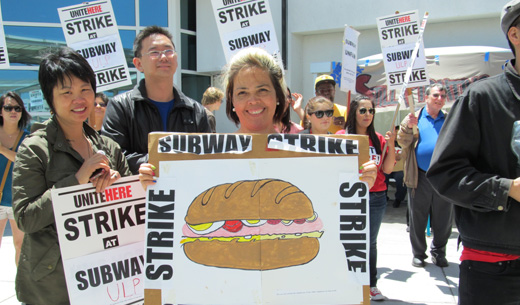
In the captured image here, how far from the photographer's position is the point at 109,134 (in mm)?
2574

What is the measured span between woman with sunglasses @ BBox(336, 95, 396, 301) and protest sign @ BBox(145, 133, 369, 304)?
2376mm

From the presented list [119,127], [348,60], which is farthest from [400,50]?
[119,127]

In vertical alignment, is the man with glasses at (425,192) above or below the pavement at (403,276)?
above

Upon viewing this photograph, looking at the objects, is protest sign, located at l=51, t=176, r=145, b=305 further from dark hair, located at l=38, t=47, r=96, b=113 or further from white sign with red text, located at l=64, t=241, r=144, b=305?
dark hair, located at l=38, t=47, r=96, b=113

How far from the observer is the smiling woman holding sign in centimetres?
193

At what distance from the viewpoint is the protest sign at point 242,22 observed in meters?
4.55

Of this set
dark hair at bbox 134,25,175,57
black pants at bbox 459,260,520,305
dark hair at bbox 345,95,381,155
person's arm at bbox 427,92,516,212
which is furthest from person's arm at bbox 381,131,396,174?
dark hair at bbox 134,25,175,57

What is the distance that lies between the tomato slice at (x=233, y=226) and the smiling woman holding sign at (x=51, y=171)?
2.29ft

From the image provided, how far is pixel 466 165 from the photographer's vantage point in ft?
6.77

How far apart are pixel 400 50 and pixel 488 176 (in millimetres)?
3617

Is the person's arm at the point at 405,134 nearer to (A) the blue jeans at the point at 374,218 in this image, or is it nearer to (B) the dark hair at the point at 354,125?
(B) the dark hair at the point at 354,125

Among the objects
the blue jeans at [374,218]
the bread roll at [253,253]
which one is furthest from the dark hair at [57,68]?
the blue jeans at [374,218]

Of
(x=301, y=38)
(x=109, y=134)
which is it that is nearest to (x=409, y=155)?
(x=109, y=134)

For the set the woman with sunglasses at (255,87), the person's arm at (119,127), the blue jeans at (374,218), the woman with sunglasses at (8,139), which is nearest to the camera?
the woman with sunglasses at (255,87)
